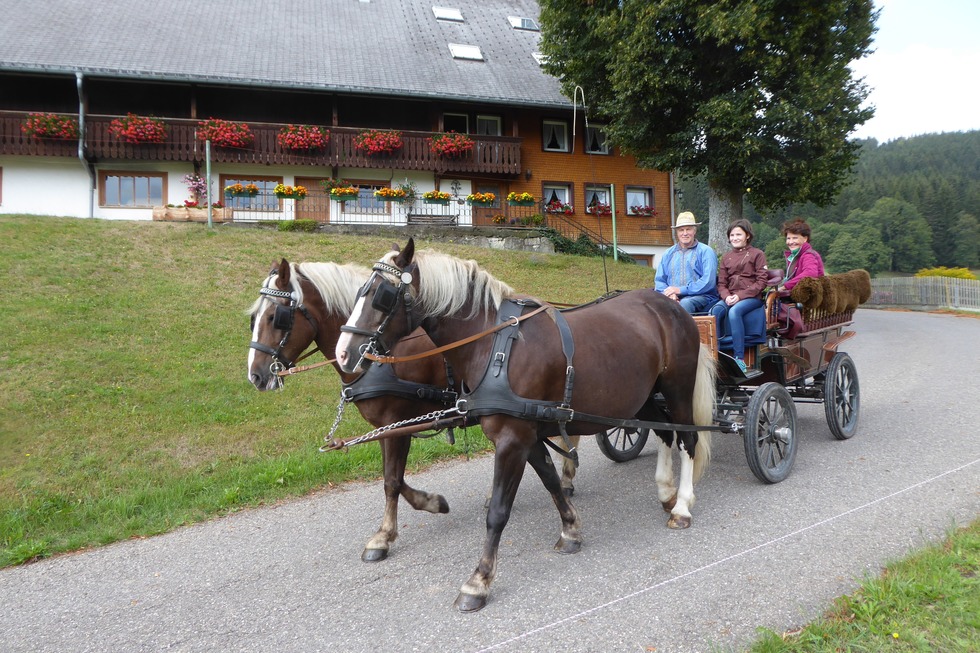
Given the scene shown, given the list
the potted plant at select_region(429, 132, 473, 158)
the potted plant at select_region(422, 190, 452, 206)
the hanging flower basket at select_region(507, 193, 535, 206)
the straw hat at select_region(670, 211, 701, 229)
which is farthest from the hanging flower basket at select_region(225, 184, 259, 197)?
the straw hat at select_region(670, 211, 701, 229)

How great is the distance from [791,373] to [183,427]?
6.27 m

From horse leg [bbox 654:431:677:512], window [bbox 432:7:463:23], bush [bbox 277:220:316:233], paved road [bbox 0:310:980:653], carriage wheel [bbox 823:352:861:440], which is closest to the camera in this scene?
paved road [bbox 0:310:980:653]

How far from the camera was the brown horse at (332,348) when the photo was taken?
4.02 meters

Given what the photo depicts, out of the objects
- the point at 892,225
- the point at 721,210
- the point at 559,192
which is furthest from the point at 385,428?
the point at 892,225

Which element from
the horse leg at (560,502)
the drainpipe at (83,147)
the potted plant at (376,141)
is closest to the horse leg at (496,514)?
the horse leg at (560,502)

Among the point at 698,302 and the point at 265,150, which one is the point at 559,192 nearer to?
the point at 265,150

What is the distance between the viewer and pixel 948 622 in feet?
9.09

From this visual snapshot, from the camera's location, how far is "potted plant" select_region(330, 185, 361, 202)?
64.8 feet

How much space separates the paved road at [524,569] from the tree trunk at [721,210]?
11032 millimetres

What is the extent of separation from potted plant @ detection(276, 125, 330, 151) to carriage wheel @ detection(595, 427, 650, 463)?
664 inches

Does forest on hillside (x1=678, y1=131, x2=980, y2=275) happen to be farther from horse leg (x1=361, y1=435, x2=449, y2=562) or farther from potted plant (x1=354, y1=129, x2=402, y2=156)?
horse leg (x1=361, y1=435, x2=449, y2=562)

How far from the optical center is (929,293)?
28656 millimetres

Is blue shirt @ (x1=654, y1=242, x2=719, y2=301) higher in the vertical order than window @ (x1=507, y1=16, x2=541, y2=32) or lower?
lower

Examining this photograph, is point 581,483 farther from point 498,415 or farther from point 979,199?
point 979,199
